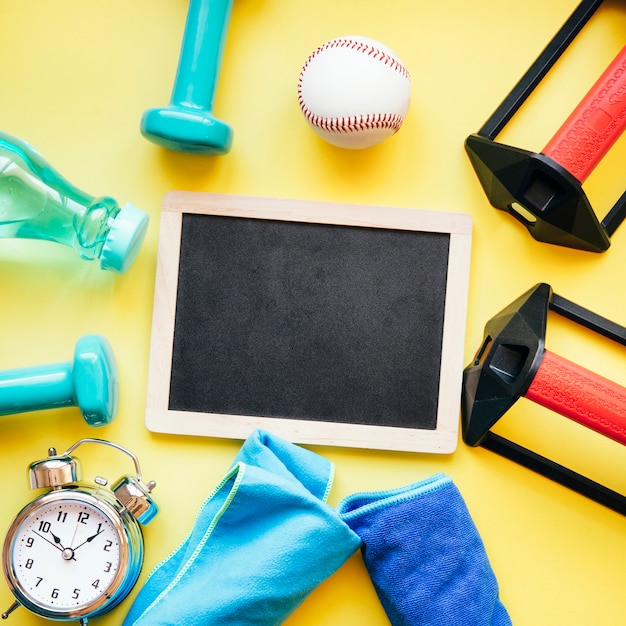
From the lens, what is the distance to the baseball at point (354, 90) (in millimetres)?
824

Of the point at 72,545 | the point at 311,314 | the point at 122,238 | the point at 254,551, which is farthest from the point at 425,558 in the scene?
the point at 122,238

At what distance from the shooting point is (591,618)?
0.95m

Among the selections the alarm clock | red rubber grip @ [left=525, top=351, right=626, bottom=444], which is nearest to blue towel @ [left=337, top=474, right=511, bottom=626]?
red rubber grip @ [left=525, top=351, right=626, bottom=444]

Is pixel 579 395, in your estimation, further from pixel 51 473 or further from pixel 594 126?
pixel 51 473

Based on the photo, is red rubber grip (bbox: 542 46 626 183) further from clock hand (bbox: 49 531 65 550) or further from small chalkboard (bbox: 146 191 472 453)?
clock hand (bbox: 49 531 65 550)

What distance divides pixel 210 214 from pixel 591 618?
78cm

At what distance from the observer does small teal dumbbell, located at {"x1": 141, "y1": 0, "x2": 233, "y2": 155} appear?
87 cm

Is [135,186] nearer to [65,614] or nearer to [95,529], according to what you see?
[95,529]

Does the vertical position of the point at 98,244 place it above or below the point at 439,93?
below

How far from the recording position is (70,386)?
2.90 ft

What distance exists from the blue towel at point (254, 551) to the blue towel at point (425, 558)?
41 millimetres

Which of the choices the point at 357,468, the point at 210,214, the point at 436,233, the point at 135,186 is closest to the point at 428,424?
the point at 357,468

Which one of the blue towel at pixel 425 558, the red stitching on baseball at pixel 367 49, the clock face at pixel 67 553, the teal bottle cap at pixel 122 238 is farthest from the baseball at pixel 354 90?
the clock face at pixel 67 553

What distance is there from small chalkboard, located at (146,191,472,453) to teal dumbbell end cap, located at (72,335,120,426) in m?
0.07
